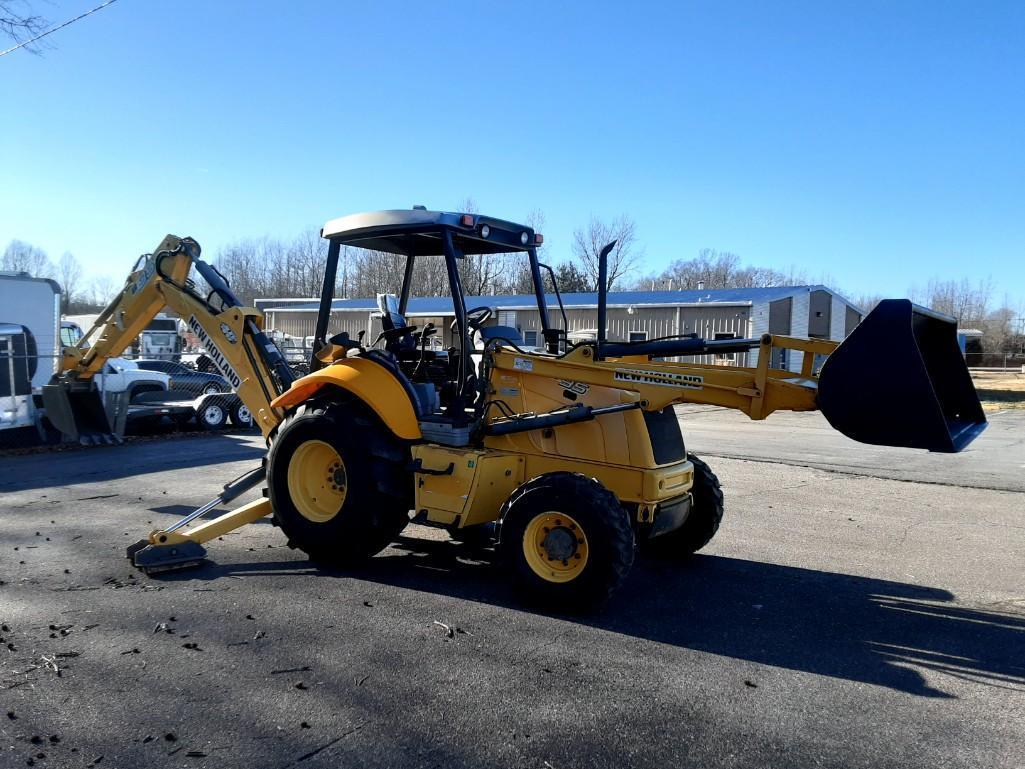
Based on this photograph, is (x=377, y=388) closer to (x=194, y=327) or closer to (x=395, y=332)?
(x=395, y=332)

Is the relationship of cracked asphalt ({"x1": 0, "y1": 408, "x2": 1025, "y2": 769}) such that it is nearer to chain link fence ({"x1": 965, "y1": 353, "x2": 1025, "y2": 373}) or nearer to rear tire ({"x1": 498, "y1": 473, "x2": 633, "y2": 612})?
rear tire ({"x1": 498, "y1": 473, "x2": 633, "y2": 612})

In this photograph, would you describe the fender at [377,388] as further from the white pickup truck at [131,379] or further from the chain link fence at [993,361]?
the chain link fence at [993,361]

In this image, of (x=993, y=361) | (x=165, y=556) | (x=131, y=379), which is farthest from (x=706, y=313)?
(x=993, y=361)

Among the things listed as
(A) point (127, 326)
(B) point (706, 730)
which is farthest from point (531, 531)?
(A) point (127, 326)

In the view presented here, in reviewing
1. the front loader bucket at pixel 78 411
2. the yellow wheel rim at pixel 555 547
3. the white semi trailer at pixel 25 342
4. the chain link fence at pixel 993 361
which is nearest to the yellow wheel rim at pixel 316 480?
the yellow wheel rim at pixel 555 547

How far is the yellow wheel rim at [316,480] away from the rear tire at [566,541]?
5.42 ft

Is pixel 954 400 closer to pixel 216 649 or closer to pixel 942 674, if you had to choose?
pixel 942 674

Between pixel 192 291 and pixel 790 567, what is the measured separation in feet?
20.6

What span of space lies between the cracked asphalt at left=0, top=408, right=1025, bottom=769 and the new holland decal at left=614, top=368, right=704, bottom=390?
1542 millimetres

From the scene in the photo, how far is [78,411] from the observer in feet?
39.5

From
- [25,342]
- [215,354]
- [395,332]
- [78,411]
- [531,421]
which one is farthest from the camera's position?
[25,342]

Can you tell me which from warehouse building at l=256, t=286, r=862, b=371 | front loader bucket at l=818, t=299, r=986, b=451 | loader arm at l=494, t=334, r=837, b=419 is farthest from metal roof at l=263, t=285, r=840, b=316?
front loader bucket at l=818, t=299, r=986, b=451

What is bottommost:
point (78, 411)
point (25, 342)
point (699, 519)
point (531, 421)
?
point (699, 519)

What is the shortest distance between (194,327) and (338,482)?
2828 millimetres
